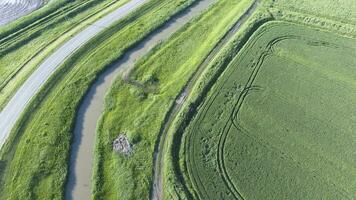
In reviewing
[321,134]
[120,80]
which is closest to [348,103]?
[321,134]

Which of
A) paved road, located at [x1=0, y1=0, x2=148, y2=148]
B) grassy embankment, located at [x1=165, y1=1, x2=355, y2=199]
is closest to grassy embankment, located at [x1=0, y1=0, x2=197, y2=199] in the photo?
paved road, located at [x1=0, y1=0, x2=148, y2=148]

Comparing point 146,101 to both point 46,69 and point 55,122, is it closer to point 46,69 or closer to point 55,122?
point 55,122

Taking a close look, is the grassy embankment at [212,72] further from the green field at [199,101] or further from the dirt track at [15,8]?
the dirt track at [15,8]

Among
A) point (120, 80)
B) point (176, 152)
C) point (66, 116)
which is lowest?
point (176, 152)

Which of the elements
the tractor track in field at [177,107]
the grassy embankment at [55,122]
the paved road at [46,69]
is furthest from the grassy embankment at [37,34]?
the tractor track in field at [177,107]

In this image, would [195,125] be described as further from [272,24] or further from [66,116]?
[272,24]

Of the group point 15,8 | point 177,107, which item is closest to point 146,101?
point 177,107
